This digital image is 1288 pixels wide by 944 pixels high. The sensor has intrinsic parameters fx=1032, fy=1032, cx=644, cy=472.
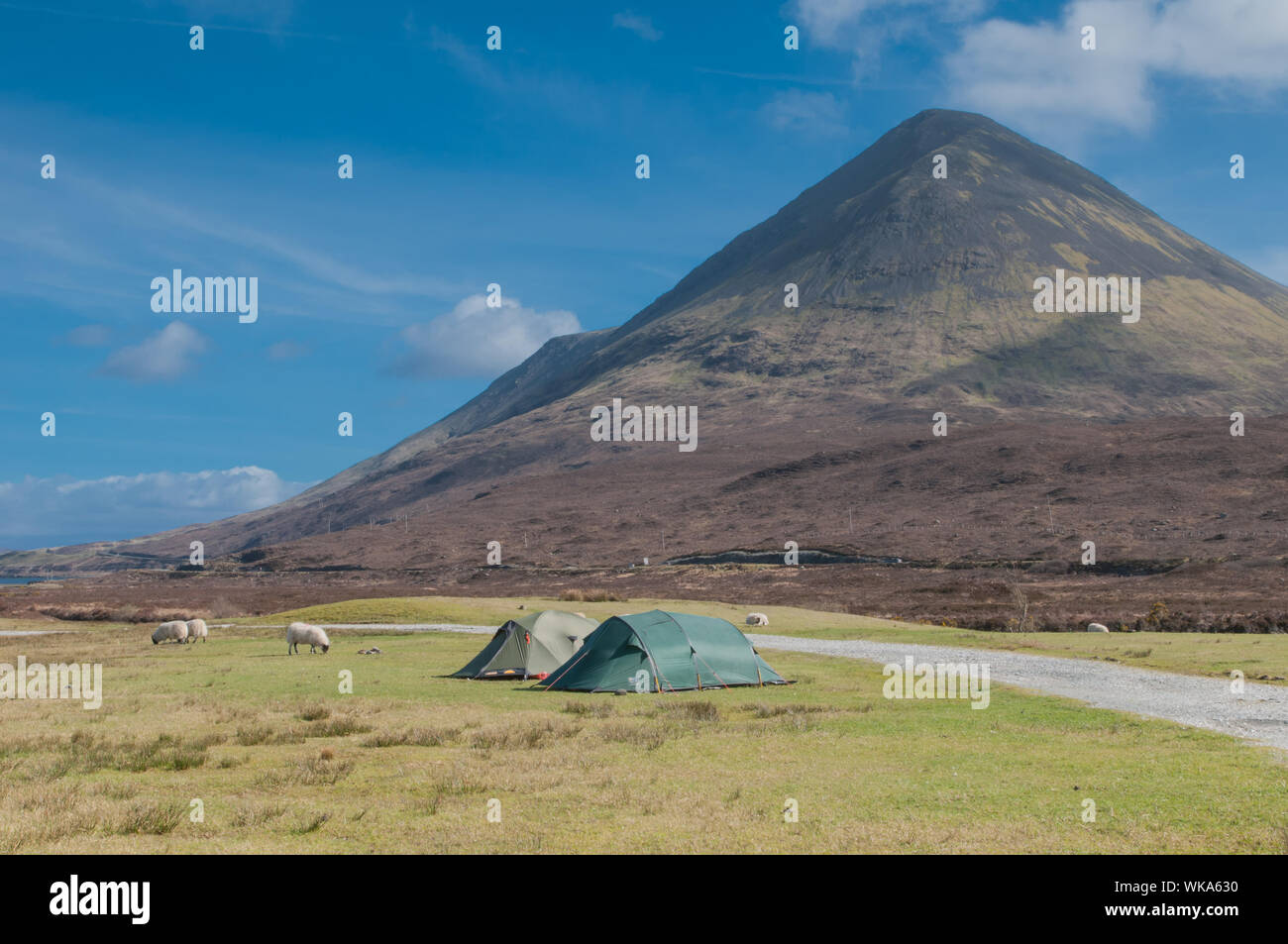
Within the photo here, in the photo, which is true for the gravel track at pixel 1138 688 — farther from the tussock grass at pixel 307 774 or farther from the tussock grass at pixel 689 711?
the tussock grass at pixel 307 774

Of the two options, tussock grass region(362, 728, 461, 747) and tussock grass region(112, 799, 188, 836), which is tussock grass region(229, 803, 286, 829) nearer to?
tussock grass region(112, 799, 188, 836)

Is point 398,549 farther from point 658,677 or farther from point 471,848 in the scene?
point 471,848

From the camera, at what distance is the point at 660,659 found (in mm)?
27453

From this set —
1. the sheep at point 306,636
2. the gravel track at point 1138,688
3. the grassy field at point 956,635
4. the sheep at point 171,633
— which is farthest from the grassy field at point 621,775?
the sheep at point 171,633

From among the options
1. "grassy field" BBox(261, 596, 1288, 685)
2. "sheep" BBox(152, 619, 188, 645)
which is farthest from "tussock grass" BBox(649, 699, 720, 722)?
"sheep" BBox(152, 619, 188, 645)

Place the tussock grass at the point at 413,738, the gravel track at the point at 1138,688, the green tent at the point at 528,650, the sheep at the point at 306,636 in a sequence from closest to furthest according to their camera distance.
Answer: the tussock grass at the point at 413,738
the gravel track at the point at 1138,688
the green tent at the point at 528,650
the sheep at the point at 306,636

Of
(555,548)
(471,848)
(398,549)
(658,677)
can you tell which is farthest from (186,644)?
(398,549)

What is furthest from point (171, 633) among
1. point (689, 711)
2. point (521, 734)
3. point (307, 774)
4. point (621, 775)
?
point (621, 775)

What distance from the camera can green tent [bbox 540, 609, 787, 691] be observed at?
27312 mm

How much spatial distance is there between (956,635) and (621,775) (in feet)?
127

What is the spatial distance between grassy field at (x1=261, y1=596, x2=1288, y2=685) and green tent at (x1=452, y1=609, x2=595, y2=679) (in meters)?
17.8

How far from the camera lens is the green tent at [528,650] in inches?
1257

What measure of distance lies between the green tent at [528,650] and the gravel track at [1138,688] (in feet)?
40.6
